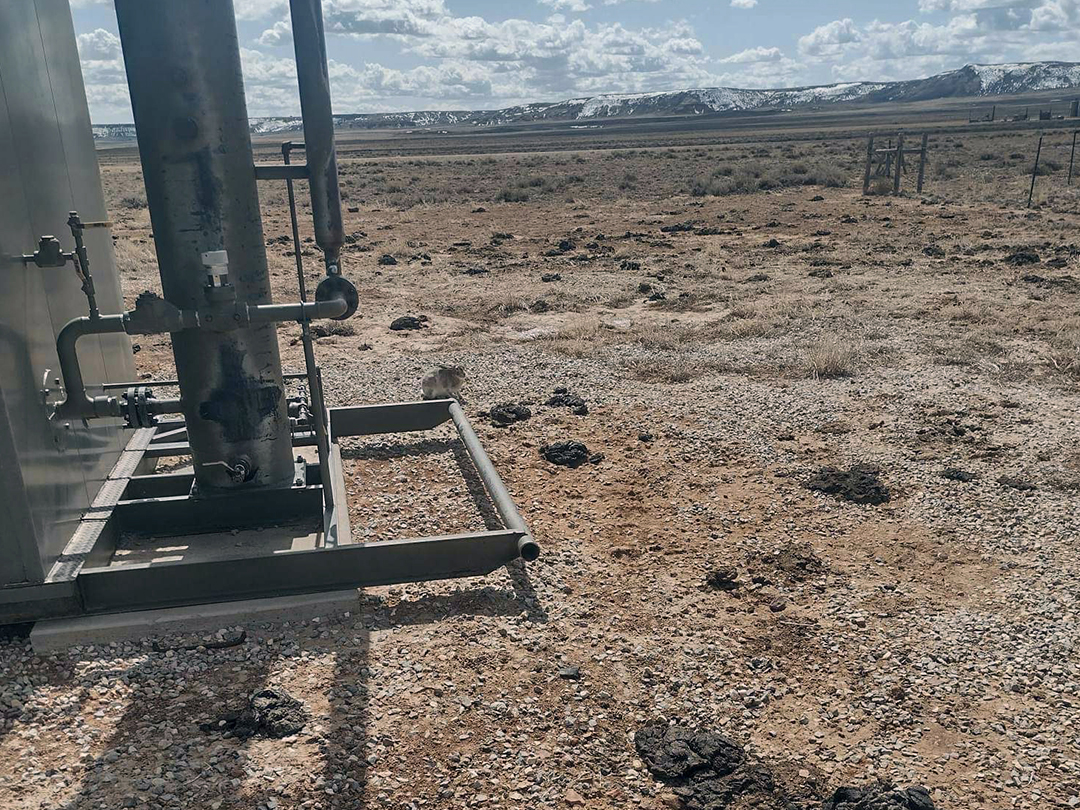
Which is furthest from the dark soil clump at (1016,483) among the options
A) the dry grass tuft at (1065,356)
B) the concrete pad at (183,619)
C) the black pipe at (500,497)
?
the concrete pad at (183,619)

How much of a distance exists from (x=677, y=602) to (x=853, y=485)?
7.80 ft

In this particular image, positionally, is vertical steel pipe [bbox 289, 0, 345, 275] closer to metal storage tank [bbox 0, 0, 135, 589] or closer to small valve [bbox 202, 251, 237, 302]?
small valve [bbox 202, 251, 237, 302]

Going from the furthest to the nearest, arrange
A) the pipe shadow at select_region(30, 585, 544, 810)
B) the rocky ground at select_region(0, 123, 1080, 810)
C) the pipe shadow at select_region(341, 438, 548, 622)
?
the pipe shadow at select_region(341, 438, 548, 622) → the rocky ground at select_region(0, 123, 1080, 810) → the pipe shadow at select_region(30, 585, 544, 810)

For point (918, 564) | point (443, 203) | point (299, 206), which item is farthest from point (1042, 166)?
point (918, 564)

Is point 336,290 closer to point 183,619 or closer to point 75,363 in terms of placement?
point 75,363

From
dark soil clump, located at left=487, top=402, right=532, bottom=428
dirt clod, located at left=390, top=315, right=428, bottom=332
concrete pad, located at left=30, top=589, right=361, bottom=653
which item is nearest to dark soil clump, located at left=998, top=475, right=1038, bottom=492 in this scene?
dark soil clump, located at left=487, top=402, right=532, bottom=428

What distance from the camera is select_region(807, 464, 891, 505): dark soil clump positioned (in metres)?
6.77

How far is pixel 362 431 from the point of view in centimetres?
773

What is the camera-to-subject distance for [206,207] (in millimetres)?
4941

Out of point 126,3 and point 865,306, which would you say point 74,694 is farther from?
point 865,306

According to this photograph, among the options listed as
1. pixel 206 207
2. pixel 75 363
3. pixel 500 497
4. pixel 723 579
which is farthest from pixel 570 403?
pixel 75 363

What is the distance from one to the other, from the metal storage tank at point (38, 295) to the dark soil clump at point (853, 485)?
548cm

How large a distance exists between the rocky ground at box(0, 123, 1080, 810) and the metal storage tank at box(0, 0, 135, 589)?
0.81 meters

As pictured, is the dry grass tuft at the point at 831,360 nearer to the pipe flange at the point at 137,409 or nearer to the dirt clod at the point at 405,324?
the dirt clod at the point at 405,324
